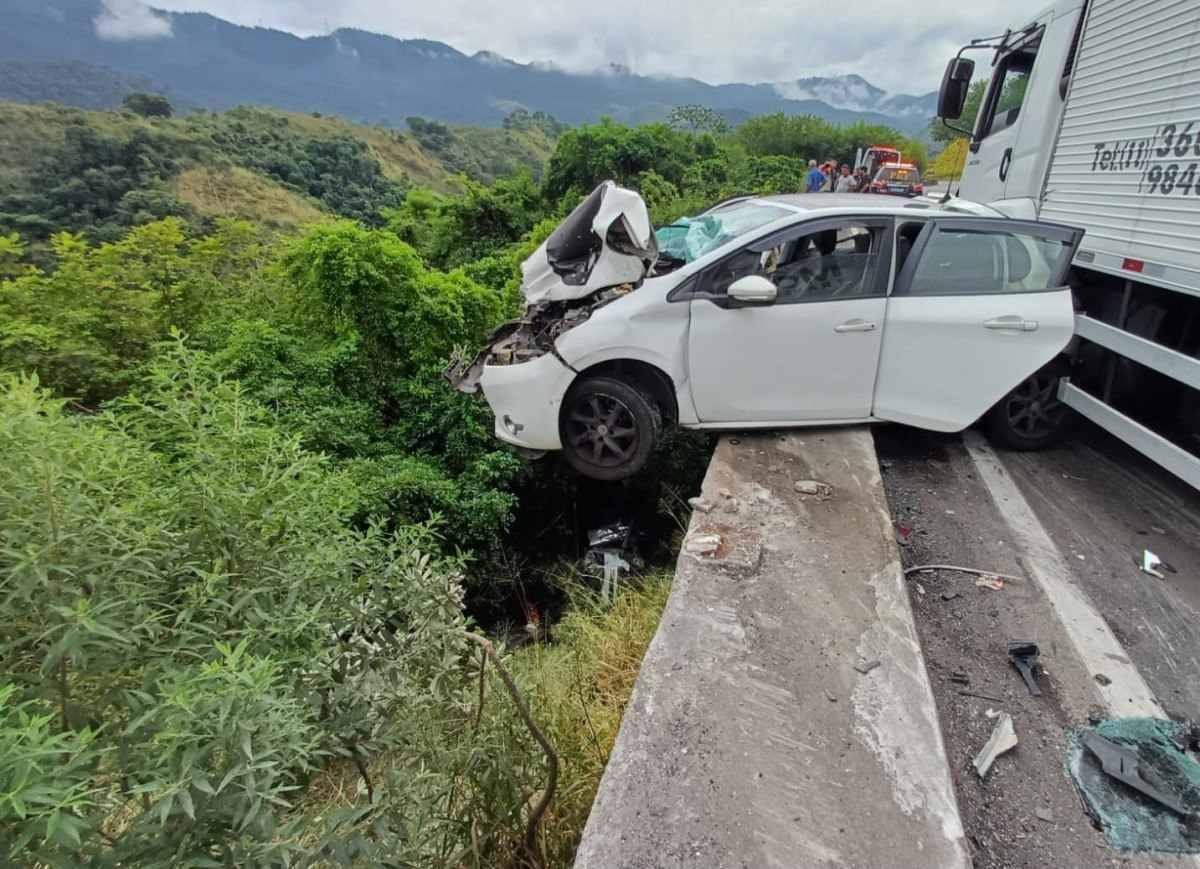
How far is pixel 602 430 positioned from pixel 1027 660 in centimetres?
254

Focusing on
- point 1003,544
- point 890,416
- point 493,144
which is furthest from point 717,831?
point 493,144

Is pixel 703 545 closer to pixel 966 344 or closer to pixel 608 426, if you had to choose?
pixel 608 426

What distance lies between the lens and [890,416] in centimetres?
418

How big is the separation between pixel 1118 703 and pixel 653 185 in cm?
1358

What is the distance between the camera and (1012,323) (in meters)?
3.94

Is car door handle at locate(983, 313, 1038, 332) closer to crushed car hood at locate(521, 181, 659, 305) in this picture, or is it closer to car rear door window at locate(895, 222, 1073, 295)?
car rear door window at locate(895, 222, 1073, 295)

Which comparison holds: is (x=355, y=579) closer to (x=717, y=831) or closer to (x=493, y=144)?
(x=717, y=831)

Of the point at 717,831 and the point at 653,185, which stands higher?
the point at 653,185

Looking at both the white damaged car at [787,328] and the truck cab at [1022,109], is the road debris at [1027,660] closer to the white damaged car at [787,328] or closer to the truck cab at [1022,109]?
the white damaged car at [787,328]

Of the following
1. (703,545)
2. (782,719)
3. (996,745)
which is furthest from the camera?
(703,545)

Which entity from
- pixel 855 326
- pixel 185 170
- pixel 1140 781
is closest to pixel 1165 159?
pixel 855 326

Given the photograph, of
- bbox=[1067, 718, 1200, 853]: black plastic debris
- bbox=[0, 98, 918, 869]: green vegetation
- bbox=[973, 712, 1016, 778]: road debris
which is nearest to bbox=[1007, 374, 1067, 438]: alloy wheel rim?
bbox=[0, 98, 918, 869]: green vegetation

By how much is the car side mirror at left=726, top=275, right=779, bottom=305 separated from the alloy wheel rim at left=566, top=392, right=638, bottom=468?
0.97 meters

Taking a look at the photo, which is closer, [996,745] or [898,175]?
[996,745]
